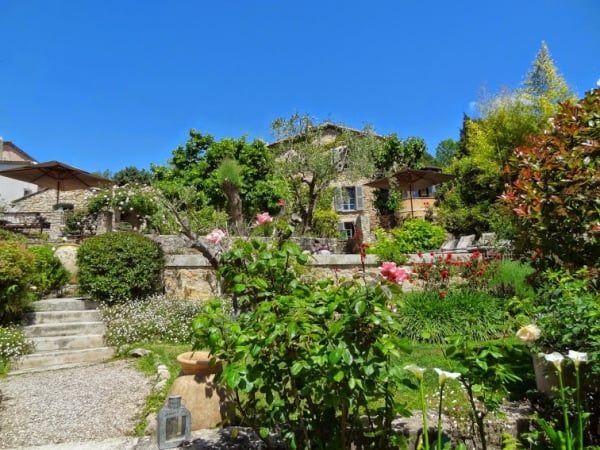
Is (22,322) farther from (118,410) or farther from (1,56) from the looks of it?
(1,56)

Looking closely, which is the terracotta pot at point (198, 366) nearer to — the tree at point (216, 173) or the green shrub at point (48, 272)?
the green shrub at point (48, 272)

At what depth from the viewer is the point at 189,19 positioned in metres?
8.24

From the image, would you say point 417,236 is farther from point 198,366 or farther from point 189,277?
point 198,366

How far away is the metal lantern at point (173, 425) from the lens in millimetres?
2508

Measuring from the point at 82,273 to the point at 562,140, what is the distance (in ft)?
25.2

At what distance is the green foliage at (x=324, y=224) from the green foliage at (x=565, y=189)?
1254cm

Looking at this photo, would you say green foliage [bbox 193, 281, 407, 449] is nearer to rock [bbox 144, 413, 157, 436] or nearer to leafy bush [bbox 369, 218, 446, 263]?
rock [bbox 144, 413, 157, 436]

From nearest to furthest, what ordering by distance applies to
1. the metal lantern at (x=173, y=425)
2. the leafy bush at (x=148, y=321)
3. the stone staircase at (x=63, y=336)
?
the metal lantern at (x=173, y=425), the stone staircase at (x=63, y=336), the leafy bush at (x=148, y=321)

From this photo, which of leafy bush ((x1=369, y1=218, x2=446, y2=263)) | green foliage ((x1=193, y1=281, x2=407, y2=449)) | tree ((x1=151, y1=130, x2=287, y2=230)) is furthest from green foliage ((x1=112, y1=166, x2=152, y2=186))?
green foliage ((x1=193, y1=281, x2=407, y2=449))

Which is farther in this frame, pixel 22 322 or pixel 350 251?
pixel 350 251

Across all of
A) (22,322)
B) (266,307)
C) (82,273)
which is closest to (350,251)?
(82,273)

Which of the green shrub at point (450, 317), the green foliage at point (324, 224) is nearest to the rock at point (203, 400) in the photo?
the green shrub at point (450, 317)

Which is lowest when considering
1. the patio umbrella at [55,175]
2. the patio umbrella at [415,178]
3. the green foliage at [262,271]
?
the green foliage at [262,271]

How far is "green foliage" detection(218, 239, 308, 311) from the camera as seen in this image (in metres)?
2.20
